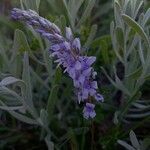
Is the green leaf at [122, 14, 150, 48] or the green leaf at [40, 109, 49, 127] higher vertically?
the green leaf at [122, 14, 150, 48]

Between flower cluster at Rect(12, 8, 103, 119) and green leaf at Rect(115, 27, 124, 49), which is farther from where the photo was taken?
green leaf at Rect(115, 27, 124, 49)

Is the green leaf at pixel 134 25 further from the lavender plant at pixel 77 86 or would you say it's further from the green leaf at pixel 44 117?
the green leaf at pixel 44 117

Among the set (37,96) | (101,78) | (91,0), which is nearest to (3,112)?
(37,96)

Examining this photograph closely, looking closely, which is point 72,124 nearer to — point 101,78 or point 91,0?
point 101,78

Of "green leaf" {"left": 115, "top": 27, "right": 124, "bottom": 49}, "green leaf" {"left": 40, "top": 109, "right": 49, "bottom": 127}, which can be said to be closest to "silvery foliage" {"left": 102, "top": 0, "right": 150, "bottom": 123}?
"green leaf" {"left": 115, "top": 27, "right": 124, "bottom": 49}

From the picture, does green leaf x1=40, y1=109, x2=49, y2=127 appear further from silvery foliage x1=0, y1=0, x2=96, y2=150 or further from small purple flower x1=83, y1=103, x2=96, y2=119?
small purple flower x1=83, y1=103, x2=96, y2=119

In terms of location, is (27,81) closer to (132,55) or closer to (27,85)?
(27,85)

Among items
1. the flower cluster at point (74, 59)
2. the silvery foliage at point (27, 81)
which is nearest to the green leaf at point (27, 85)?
the silvery foliage at point (27, 81)

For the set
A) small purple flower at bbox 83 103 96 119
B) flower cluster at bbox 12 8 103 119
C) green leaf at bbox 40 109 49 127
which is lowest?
green leaf at bbox 40 109 49 127
